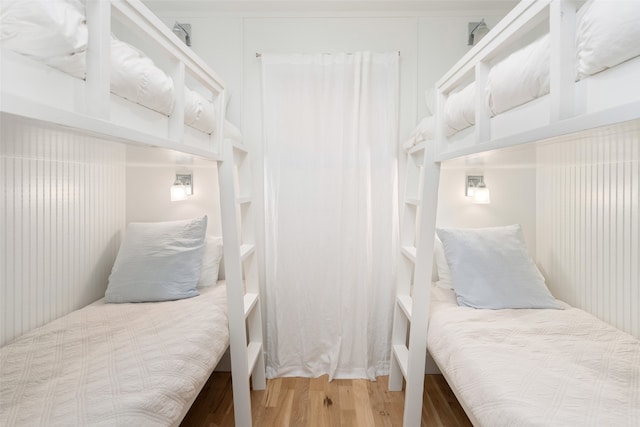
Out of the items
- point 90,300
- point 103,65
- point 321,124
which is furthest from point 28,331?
point 321,124

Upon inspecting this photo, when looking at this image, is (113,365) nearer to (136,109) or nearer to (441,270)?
(136,109)

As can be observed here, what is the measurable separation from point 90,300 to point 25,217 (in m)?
0.72

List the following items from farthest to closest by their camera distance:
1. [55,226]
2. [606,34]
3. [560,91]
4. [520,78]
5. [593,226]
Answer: [593,226]
[55,226]
[520,78]
[560,91]
[606,34]

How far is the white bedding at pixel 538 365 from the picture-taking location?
105 centimetres

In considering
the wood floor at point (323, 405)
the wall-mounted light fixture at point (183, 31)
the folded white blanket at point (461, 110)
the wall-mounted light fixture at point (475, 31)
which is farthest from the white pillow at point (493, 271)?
the wall-mounted light fixture at point (183, 31)

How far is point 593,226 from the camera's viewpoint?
2.07 metres

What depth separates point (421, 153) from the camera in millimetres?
2252

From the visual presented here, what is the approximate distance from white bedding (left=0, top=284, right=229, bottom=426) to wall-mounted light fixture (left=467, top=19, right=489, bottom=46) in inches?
95.0

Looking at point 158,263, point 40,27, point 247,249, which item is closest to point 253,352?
point 247,249

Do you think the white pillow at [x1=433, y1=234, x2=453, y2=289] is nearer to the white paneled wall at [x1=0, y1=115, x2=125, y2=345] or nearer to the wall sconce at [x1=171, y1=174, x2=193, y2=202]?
the wall sconce at [x1=171, y1=174, x2=193, y2=202]

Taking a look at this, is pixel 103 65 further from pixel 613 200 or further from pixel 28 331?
pixel 613 200

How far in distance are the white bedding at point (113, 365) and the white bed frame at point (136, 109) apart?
0.92 ft

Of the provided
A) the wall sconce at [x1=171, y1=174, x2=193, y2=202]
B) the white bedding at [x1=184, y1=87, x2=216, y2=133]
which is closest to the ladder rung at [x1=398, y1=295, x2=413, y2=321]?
the white bedding at [x1=184, y1=87, x2=216, y2=133]

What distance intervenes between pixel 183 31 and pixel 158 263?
62.1 inches
